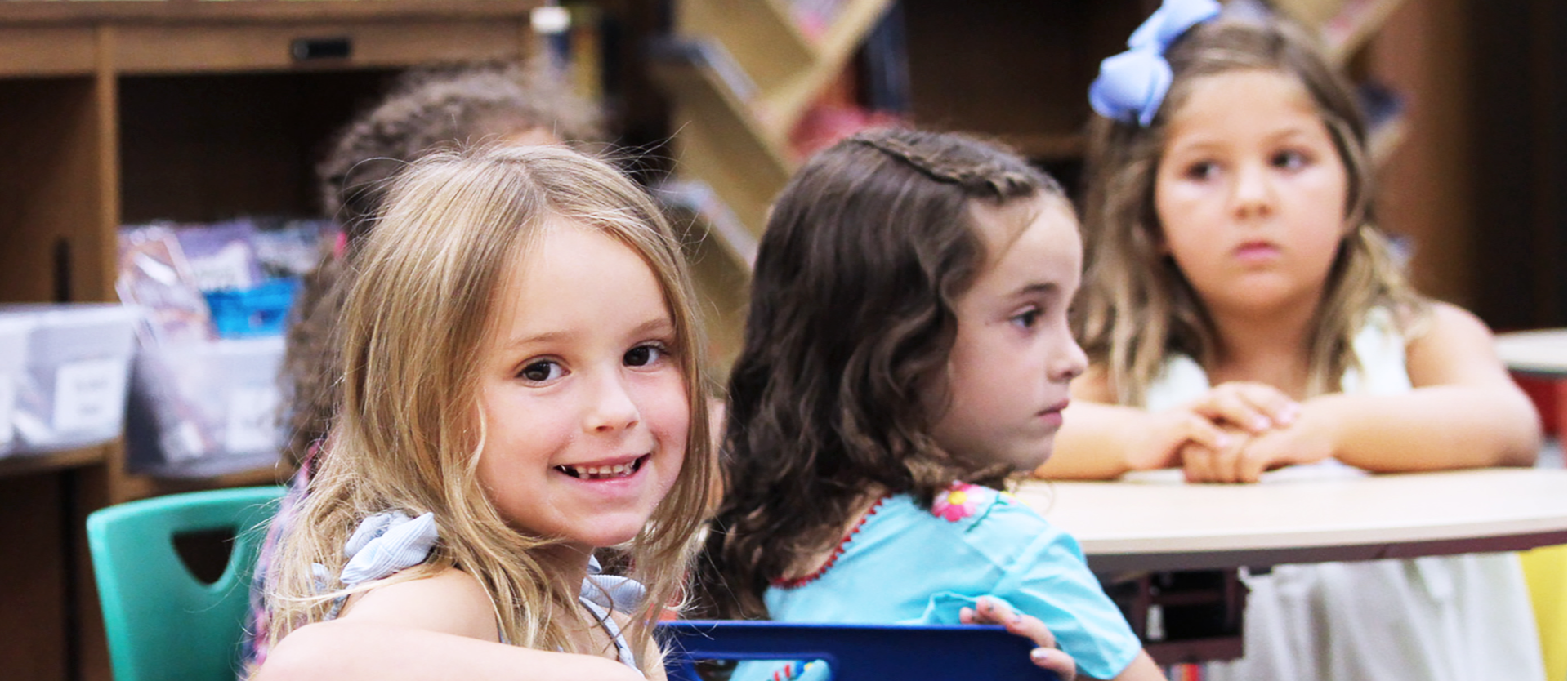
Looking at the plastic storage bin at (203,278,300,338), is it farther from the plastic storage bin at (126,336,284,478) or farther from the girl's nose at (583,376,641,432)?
the girl's nose at (583,376,641,432)

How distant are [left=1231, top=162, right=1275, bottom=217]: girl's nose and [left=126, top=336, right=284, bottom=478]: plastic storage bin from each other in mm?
1179

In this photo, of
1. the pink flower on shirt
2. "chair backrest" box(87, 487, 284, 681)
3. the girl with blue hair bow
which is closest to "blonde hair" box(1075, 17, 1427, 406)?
the girl with blue hair bow

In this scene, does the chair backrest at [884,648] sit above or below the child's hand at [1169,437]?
below

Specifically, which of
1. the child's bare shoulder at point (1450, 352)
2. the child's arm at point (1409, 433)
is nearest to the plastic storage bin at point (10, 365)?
the child's arm at point (1409, 433)

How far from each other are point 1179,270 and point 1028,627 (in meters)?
0.92

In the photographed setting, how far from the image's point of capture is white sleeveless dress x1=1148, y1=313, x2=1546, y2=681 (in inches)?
60.7

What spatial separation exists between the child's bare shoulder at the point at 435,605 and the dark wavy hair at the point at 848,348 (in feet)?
1.30

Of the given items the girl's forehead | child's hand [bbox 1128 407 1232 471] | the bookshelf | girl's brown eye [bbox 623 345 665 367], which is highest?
the bookshelf

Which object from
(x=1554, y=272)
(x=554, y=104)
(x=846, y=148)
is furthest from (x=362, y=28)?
(x=1554, y=272)

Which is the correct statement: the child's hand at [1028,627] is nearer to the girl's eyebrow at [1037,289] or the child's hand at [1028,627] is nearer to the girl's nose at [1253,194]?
the girl's eyebrow at [1037,289]

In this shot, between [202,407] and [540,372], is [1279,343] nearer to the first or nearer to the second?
[540,372]

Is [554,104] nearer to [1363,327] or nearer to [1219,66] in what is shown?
[1219,66]

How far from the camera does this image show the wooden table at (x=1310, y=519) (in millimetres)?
1134

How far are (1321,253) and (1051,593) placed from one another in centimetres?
80
